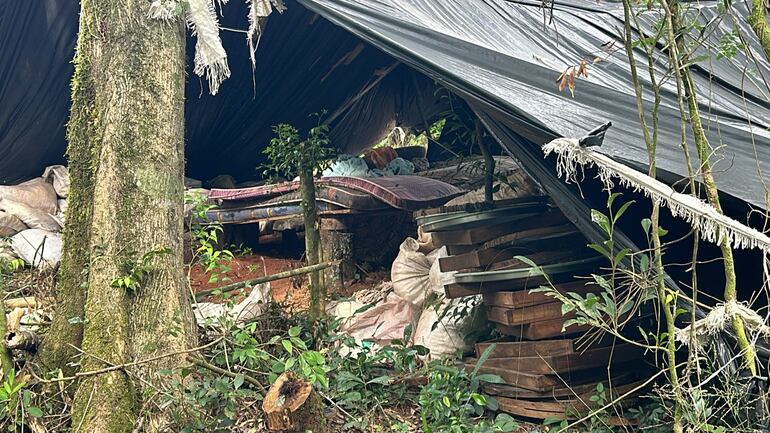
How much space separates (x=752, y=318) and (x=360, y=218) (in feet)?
12.9

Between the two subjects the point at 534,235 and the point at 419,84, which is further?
the point at 419,84

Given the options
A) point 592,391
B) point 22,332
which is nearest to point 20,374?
point 22,332

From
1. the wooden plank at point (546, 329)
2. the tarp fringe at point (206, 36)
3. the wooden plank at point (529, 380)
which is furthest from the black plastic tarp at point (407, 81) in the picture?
the wooden plank at point (529, 380)

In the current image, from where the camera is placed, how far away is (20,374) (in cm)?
295

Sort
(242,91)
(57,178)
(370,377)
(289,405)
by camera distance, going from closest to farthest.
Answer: (289,405), (370,377), (57,178), (242,91)

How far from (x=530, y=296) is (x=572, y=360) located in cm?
35

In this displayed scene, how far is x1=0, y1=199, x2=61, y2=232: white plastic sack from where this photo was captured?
5.29m

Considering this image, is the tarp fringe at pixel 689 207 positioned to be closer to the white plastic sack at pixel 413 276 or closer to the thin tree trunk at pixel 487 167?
the thin tree trunk at pixel 487 167

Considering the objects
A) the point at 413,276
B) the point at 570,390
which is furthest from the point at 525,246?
the point at 413,276

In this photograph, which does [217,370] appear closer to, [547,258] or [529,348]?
[529,348]

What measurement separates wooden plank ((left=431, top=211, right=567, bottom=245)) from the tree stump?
1386 millimetres

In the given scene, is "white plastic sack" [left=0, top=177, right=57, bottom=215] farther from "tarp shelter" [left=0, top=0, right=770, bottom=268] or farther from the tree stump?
the tree stump

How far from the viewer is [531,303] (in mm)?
3322

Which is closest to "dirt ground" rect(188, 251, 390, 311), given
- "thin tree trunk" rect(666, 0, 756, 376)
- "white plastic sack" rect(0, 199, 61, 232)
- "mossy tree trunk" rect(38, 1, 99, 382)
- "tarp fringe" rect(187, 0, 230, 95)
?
"white plastic sack" rect(0, 199, 61, 232)
